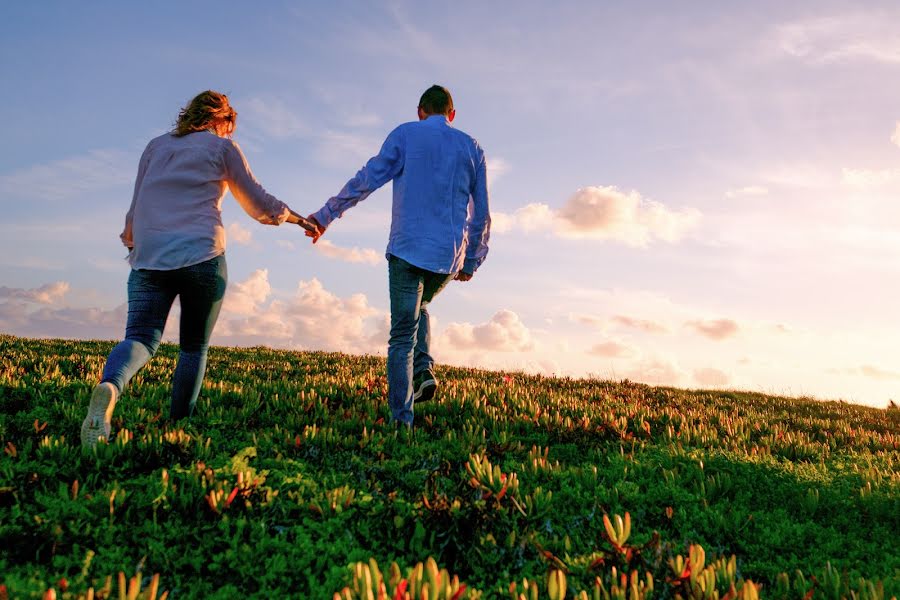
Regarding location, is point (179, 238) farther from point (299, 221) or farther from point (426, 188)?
point (426, 188)

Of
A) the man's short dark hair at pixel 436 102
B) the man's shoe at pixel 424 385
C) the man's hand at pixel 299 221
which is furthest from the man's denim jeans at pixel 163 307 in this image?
the man's short dark hair at pixel 436 102

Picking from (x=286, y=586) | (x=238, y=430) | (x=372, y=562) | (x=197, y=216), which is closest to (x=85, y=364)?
(x=238, y=430)

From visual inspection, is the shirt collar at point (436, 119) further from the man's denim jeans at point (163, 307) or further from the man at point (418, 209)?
the man's denim jeans at point (163, 307)

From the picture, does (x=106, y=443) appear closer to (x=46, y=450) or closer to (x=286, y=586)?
(x=46, y=450)

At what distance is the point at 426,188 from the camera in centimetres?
555

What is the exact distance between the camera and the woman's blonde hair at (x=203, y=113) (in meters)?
4.86

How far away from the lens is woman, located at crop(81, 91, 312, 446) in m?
4.53

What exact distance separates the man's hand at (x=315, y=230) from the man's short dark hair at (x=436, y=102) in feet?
5.49

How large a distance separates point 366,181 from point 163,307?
2300 mm

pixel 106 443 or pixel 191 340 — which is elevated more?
pixel 191 340

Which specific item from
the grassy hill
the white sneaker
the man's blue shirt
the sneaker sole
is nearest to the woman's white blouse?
the white sneaker

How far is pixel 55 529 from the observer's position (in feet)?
10.6

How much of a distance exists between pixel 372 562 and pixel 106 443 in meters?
2.83

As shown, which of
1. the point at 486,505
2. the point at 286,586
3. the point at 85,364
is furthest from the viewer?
the point at 85,364
